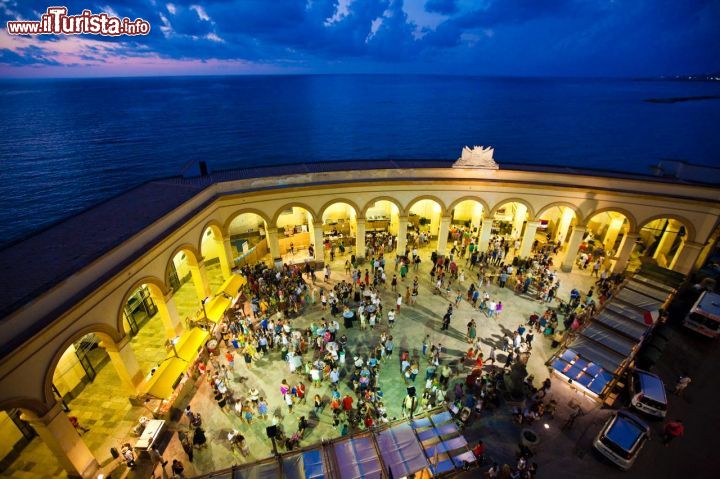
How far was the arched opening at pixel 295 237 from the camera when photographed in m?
26.6

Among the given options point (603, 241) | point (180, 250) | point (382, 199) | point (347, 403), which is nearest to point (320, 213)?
point (382, 199)

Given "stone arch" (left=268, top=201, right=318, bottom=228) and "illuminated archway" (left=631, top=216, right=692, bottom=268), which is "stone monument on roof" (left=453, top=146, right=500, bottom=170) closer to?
"illuminated archway" (left=631, top=216, right=692, bottom=268)

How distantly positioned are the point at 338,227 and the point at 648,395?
22.5 m

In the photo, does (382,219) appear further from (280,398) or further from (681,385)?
(681,385)

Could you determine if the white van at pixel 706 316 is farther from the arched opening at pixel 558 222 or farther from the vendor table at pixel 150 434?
the vendor table at pixel 150 434

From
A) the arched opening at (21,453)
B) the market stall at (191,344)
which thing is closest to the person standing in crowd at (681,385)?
the market stall at (191,344)

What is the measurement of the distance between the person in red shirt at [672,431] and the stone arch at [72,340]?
22.0m

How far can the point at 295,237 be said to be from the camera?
2762 cm

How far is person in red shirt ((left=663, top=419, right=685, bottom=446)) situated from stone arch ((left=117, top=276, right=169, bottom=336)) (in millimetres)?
22056

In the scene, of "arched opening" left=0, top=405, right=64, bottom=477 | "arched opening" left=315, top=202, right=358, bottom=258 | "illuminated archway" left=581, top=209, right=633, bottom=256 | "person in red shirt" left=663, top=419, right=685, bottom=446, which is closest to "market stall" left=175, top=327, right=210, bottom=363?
"arched opening" left=0, top=405, right=64, bottom=477

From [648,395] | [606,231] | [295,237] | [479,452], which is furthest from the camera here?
[606,231]

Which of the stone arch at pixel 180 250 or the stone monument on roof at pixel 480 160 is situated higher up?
the stone monument on roof at pixel 480 160

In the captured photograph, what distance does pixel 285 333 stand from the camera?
18578mm

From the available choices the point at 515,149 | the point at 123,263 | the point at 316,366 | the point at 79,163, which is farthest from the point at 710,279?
the point at 79,163
